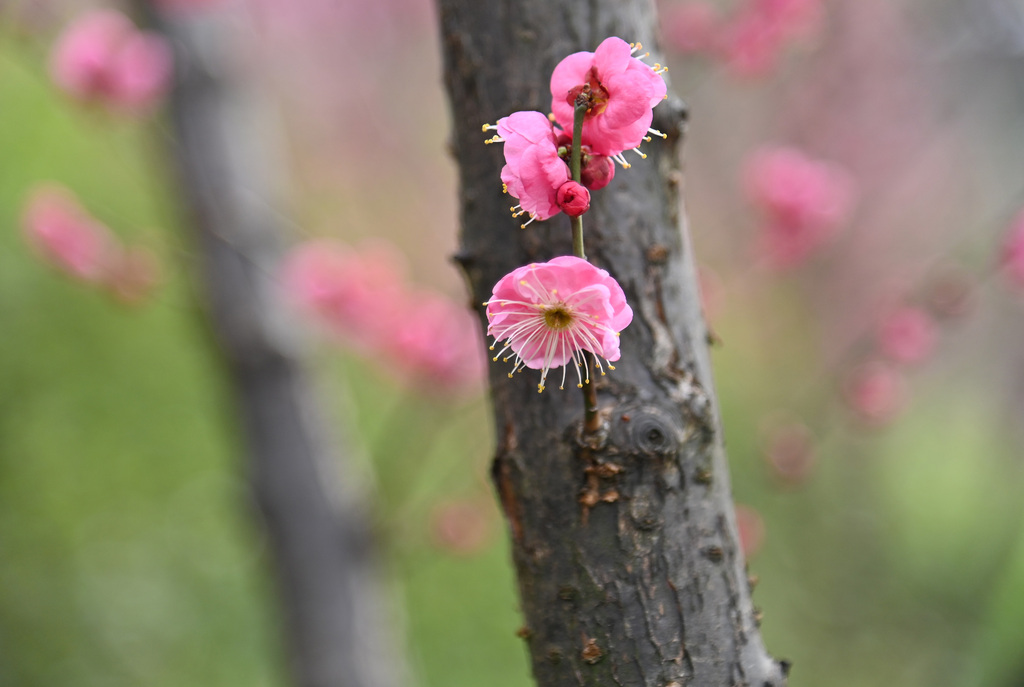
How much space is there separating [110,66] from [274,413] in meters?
0.77

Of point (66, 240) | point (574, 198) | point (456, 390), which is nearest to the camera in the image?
point (574, 198)

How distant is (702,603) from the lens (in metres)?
0.50

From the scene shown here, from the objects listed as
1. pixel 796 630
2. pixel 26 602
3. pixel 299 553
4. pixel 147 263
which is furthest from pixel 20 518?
pixel 796 630

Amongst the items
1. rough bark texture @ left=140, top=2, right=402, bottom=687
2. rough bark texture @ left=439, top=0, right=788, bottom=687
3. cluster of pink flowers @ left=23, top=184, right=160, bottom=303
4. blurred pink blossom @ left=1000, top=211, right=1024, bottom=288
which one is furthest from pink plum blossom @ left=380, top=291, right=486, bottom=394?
rough bark texture @ left=439, top=0, right=788, bottom=687

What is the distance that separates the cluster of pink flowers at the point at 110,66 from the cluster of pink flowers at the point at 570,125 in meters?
1.36

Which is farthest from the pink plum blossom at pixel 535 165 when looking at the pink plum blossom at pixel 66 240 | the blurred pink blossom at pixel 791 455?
the pink plum blossom at pixel 66 240

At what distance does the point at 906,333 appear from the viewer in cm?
149

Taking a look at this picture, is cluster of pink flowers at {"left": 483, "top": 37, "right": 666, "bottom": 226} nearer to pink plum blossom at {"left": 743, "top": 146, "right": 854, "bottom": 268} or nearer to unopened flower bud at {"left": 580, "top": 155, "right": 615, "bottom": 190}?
unopened flower bud at {"left": 580, "top": 155, "right": 615, "bottom": 190}

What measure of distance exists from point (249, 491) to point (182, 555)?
1759mm

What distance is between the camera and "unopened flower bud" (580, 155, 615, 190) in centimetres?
40

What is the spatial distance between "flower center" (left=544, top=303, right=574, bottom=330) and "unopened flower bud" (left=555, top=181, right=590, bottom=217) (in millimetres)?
61

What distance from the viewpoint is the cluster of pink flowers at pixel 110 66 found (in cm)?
144

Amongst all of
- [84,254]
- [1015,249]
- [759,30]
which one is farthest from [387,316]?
[1015,249]

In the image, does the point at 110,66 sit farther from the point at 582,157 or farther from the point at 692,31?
the point at 582,157
